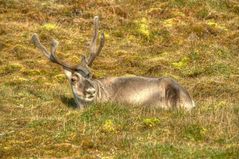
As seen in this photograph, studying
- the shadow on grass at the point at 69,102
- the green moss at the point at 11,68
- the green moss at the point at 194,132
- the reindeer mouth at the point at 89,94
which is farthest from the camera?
the green moss at the point at 11,68

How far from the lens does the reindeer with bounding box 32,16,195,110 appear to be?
1662 cm

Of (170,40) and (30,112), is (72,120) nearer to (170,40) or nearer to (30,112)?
(30,112)

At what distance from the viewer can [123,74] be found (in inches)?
969

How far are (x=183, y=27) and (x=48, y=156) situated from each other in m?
20.5

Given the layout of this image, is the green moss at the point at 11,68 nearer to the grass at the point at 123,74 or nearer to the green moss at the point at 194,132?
the grass at the point at 123,74

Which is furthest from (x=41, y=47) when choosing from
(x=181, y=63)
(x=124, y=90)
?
(x=181, y=63)

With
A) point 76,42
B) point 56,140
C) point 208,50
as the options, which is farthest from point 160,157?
point 76,42

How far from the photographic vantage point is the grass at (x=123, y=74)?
490 inches

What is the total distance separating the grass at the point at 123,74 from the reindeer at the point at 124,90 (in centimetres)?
66

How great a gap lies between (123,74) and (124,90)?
289 inches

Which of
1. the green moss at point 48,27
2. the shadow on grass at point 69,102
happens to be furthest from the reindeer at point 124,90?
the green moss at point 48,27

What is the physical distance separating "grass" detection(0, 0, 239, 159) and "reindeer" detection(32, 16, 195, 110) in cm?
66

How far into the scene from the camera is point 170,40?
29.7 m

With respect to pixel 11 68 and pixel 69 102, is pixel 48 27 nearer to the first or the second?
pixel 11 68
